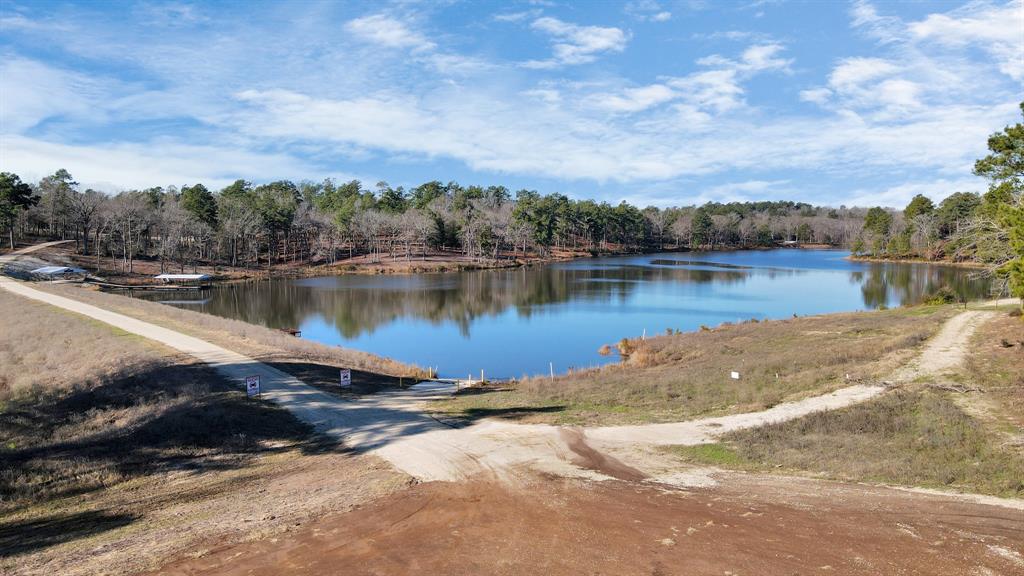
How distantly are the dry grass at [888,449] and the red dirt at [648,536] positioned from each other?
1466mm

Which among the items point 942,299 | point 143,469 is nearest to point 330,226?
point 942,299

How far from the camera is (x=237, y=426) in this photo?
58.1 feet

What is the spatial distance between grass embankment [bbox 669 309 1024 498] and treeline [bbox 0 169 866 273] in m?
92.6

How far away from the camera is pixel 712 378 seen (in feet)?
82.6

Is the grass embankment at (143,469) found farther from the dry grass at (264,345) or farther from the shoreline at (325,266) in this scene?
the shoreline at (325,266)

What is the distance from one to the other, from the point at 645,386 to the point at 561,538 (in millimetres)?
14530

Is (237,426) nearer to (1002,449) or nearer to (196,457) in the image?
(196,457)

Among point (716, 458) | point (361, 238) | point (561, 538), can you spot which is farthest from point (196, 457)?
point (361, 238)

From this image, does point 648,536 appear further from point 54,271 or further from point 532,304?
point 54,271

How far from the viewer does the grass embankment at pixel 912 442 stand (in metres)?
13.9

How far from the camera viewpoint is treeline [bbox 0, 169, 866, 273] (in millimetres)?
93688

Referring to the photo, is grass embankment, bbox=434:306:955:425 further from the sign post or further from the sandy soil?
the sign post

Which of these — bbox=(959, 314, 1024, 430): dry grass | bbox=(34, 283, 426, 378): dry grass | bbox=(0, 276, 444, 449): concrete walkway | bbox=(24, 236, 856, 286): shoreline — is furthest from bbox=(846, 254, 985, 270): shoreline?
bbox=(0, 276, 444, 449): concrete walkway

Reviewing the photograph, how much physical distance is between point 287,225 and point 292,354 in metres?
85.8
